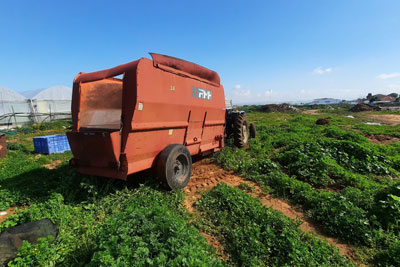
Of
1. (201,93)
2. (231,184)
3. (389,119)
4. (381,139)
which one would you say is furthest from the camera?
(389,119)

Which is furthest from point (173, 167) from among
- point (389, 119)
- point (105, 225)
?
point (389, 119)

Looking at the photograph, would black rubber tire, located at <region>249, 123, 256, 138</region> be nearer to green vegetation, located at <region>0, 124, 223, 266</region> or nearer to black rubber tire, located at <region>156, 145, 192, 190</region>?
black rubber tire, located at <region>156, 145, 192, 190</region>

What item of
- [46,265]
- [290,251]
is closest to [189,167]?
[290,251]

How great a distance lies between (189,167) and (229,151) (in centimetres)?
255

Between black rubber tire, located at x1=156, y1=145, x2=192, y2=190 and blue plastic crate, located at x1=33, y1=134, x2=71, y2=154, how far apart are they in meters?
6.64

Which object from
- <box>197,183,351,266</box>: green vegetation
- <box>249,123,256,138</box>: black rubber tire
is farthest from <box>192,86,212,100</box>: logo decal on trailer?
<box>249,123,256,138</box>: black rubber tire

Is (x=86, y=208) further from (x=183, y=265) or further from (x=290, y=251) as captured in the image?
(x=290, y=251)

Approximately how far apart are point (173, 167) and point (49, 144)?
6.86 meters

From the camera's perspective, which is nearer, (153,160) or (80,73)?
(153,160)

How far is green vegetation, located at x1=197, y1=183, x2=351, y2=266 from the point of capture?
2.40 metres

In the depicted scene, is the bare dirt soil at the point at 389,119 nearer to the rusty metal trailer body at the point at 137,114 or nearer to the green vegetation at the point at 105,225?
the rusty metal trailer body at the point at 137,114

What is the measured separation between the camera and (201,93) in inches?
200

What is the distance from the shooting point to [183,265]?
5.95ft

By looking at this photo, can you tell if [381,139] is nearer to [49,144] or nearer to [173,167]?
[173,167]
